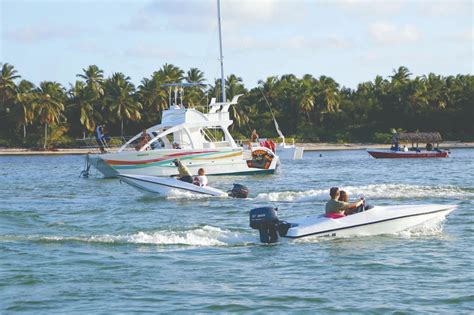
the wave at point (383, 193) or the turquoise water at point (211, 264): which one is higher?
the wave at point (383, 193)

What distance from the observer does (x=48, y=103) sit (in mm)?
86938

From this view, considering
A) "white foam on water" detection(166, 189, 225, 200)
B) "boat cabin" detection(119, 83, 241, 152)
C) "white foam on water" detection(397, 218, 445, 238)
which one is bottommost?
"white foam on water" detection(397, 218, 445, 238)

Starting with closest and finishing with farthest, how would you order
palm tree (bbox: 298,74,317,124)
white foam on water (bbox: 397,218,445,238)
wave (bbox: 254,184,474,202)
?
white foam on water (bbox: 397,218,445,238)
wave (bbox: 254,184,474,202)
palm tree (bbox: 298,74,317,124)

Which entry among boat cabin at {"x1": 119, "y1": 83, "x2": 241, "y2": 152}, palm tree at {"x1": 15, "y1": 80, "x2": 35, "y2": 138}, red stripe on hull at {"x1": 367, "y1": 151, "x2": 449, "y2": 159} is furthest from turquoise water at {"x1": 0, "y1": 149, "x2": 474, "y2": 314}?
palm tree at {"x1": 15, "y1": 80, "x2": 35, "y2": 138}

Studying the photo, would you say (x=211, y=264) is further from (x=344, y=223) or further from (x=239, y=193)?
(x=239, y=193)

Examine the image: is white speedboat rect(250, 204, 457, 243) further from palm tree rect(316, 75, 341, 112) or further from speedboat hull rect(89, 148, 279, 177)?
palm tree rect(316, 75, 341, 112)

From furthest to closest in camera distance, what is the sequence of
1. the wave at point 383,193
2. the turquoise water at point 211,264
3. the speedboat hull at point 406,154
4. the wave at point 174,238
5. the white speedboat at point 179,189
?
the speedboat hull at point 406,154 → the wave at point 383,193 → the white speedboat at point 179,189 → the wave at point 174,238 → the turquoise water at point 211,264

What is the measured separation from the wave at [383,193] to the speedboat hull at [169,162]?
33.1 ft

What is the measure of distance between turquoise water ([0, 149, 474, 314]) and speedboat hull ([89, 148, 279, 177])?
11227 millimetres

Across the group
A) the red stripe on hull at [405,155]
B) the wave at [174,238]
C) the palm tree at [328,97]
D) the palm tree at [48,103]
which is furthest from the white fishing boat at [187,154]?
the palm tree at [328,97]

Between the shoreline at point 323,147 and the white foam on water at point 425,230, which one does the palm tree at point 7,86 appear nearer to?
the shoreline at point 323,147

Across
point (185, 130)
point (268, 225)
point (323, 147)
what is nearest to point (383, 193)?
point (268, 225)

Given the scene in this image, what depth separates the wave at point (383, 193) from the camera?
29547 mm

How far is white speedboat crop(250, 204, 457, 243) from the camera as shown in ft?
61.4
